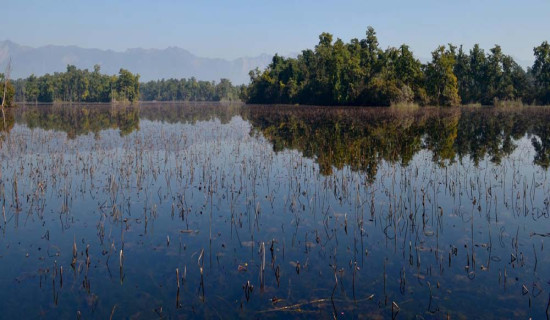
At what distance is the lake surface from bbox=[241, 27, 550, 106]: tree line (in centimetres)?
7559

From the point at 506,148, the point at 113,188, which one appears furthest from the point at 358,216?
the point at 506,148

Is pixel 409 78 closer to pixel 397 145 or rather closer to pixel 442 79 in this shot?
pixel 442 79

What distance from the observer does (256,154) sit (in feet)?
84.4

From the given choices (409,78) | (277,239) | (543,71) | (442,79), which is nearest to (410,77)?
(409,78)

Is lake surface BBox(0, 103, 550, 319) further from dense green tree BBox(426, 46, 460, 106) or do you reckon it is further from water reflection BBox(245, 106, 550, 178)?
dense green tree BBox(426, 46, 460, 106)

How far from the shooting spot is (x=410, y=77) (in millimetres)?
96250

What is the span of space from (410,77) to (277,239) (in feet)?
307

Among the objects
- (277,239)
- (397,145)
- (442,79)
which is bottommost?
(277,239)

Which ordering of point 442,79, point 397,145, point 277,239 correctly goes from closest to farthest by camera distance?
1. point 277,239
2. point 397,145
3. point 442,79

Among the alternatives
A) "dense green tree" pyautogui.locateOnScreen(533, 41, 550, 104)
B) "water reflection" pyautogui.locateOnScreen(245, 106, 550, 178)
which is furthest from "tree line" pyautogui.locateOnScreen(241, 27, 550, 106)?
"water reflection" pyautogui.locateOnScreen(245, 106, 550, 178)

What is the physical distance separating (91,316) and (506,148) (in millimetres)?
26910

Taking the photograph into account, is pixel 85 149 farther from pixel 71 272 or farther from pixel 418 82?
pixel 418 82

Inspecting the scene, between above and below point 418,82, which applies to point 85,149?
below

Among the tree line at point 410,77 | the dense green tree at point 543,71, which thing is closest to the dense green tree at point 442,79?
the tree line at point 410,77
